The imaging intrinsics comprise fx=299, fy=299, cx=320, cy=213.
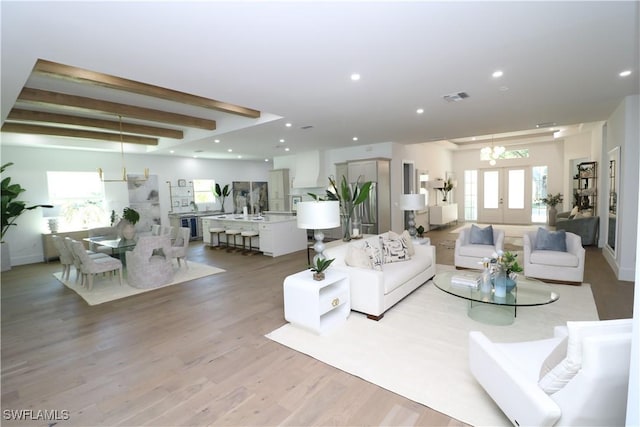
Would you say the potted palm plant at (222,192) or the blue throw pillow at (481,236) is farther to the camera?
the potted palm plant at (222,192)

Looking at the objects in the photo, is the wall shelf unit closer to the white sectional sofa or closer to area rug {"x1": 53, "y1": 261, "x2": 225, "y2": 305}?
the white sectional sofa

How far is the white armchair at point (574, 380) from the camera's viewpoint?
4.57ft

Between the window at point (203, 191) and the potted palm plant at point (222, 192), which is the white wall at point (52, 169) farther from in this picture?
the potted palm plant at point (222, 192)

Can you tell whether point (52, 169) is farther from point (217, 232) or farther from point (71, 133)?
point (217, 232)

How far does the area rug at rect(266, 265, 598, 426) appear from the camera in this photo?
2216 mm

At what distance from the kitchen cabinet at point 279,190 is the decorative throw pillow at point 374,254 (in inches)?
248

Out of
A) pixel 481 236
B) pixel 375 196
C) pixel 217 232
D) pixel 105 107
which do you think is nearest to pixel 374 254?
pixel 481 236

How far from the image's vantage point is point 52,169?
7809mm

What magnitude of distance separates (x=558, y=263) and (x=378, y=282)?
3161 millimetres

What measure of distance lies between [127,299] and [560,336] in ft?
17.3

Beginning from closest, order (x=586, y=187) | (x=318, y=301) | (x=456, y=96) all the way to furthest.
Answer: (x=318, y=301)
(x=456, y=96)
(x=586, y=187)

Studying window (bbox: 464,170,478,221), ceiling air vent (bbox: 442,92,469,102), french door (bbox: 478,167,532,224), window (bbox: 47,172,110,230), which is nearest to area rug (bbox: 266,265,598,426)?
ceiling air vent (bbox: 442,92,469,102)

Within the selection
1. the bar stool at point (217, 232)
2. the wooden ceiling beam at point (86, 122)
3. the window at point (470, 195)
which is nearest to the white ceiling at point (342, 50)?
the wooden ceiling beam at point (86, 122)

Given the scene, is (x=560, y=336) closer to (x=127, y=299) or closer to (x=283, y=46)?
(x=283, y=46)
